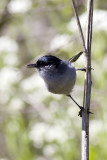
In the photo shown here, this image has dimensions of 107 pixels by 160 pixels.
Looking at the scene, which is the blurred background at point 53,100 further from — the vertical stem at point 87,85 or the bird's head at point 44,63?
the vertical stem at point 87,85

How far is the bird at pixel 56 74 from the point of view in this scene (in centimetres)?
262

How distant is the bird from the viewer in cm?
262

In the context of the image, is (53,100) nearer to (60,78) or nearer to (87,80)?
(60,78)

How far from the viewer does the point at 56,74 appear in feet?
8.71

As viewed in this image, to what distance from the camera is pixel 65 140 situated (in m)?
3.57

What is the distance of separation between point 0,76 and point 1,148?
5.50 feet

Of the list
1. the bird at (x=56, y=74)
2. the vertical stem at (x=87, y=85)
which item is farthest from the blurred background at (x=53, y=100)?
the vertical stem at (x=87, y=85)

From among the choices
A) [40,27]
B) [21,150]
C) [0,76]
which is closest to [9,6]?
[0,76]

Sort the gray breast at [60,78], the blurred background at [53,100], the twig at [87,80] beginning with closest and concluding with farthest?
the twig at [87,80]
the gray breast at [60,78]
the blurred background at [53,100]

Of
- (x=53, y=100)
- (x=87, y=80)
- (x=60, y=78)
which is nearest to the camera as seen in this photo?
(x=87, y=80)

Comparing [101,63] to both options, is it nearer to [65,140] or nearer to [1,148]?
[65,140]

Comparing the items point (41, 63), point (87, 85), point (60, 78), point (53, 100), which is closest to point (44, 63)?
point (41, 63)

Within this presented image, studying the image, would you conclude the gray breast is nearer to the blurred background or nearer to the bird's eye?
the bird's eye

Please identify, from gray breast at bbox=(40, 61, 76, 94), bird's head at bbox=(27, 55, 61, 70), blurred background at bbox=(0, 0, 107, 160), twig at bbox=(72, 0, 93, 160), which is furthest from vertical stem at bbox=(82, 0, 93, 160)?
blurred background at bbox=(0, 0, 107, 160)
